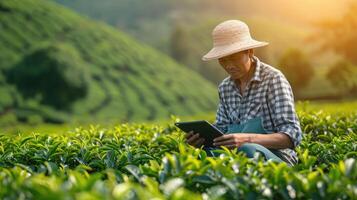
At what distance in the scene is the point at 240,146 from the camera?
403 cm

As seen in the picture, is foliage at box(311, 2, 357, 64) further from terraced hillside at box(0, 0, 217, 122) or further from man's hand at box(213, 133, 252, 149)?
man's hand at box(213, 133, 252, 149)

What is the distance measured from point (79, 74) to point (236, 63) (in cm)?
4306

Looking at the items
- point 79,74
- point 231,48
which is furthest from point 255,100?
point 79,74

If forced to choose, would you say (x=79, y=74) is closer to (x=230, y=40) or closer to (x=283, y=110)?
(x=230, y=40)

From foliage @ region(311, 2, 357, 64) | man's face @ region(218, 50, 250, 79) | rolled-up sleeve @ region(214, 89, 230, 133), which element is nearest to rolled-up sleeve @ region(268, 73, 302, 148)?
man's face @ region(218, 50, 250, 79)

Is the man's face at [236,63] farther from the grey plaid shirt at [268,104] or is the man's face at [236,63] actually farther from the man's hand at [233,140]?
the man's hand at [233,140]

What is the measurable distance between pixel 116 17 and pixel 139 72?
85946 mm

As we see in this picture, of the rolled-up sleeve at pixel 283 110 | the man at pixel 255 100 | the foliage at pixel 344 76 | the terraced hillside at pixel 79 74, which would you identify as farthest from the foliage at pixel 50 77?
the rolled-up sleeve at pixel 283 110

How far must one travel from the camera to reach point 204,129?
14.4 feet

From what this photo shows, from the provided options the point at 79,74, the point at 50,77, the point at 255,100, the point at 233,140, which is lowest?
the point at 79,74

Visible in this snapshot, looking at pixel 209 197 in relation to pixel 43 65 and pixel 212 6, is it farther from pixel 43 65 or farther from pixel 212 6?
pixel 212 6

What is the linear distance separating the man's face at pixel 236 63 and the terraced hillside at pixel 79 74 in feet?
125

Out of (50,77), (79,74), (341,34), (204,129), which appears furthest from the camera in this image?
(341,34)

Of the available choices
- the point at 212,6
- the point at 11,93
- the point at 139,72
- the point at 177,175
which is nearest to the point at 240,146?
the point at 177,175
